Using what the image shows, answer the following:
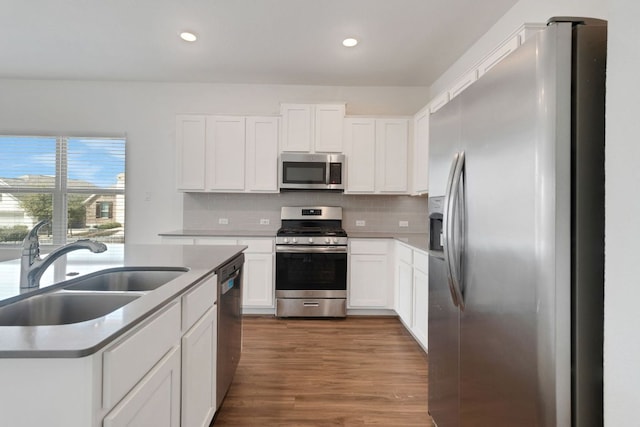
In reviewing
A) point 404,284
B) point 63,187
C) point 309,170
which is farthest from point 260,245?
point 63,187

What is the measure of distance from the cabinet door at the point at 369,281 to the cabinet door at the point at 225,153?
5.38 feet

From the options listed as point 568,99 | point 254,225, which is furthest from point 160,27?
point 568,99

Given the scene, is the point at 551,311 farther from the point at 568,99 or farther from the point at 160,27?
the point at 160,27

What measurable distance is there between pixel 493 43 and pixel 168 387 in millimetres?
3279

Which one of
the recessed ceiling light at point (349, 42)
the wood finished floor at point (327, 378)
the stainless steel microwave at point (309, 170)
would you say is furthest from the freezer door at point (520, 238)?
the stainless steel microwave at point (309, 170)

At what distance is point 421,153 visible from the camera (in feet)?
11.8

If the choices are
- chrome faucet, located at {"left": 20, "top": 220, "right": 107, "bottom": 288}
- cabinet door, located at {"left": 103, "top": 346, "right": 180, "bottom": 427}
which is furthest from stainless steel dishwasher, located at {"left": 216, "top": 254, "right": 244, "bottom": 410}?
chrome faucet, located at {"left": 20, "top": 220, "right": 107, "bottom": 288}

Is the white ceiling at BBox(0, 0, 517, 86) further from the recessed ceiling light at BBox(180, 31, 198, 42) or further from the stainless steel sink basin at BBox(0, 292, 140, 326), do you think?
the stainless steel sink basin at BBox(0, 292, 140, 326)

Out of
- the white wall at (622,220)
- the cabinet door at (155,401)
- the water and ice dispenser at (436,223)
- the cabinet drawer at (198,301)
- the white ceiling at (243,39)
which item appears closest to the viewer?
the white wall at (622,220)

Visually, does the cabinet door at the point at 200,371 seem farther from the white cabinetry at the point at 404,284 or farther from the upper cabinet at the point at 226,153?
the upper cabinet at the point at 226,153

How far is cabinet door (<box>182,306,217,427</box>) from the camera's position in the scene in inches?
53.8

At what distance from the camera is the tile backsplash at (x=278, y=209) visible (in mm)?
4250

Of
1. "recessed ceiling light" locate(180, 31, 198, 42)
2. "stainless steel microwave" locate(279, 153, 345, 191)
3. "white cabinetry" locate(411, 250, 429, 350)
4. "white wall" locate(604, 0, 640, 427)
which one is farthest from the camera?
"stainless steel microwave" locate(279, 153, 345, 191)

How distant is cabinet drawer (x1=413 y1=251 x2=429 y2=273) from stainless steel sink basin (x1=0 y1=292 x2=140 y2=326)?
83.1 inches
